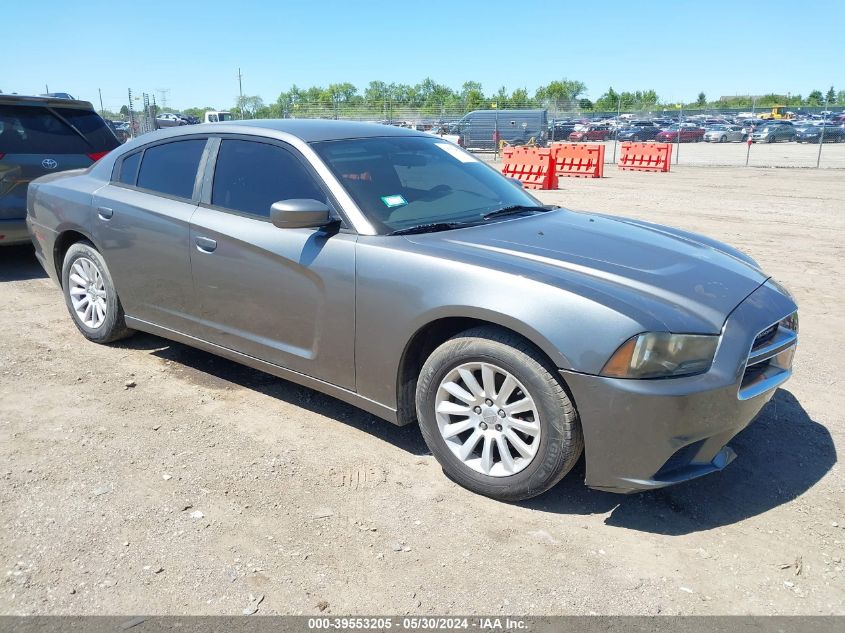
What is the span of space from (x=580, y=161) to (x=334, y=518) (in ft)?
67.1

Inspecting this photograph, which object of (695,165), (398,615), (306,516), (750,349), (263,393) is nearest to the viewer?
(398,615)

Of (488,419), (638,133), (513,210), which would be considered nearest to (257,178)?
(513,210)

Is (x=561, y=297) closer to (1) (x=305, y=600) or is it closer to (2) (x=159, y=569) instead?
(1) (x=305, y=600)

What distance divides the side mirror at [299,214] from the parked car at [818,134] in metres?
47.7

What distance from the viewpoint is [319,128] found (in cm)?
422

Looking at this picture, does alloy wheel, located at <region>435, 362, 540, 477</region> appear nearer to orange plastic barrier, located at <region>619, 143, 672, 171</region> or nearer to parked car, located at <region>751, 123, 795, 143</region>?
orange plastic barrier, located at <region>619, 143, 672, 171</region>

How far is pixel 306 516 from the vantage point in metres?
3.09

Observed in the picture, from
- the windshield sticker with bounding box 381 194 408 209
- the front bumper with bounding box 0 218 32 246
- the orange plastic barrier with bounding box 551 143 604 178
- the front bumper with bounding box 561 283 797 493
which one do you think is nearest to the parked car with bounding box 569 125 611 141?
the orange plastic barrier with bounding box 551 143 604 178

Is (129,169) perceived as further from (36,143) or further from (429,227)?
(36,143)

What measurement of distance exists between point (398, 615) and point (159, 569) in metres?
0.98

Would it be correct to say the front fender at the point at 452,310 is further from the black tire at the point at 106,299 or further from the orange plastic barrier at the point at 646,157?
the orange plastic barrier at the point at 646,157

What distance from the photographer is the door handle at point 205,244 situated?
4.05 m

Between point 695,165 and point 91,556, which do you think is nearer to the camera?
point 91,556

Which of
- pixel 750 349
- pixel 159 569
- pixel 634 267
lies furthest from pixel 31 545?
pixel 750 349
